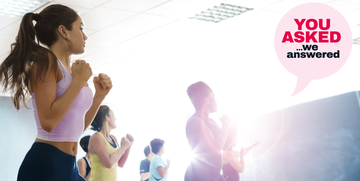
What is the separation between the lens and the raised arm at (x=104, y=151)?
2.07 meters

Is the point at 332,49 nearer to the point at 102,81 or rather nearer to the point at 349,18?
the point at 349,18

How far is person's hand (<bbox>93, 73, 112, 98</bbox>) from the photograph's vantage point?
4.00 feet

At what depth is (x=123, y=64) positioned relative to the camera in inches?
225

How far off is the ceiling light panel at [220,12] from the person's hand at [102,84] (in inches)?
115

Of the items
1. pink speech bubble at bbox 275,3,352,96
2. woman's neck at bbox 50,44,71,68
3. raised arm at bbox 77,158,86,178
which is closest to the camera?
woman's neck at bbox 50,44,71,68

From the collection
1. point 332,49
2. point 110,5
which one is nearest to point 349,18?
point 332,49

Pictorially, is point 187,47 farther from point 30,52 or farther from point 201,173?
point 30,52

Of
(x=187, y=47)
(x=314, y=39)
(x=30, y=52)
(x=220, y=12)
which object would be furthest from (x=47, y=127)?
(x=314, y=39)

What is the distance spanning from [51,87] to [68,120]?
0.12 meters

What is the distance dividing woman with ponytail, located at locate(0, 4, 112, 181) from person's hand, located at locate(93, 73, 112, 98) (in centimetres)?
13

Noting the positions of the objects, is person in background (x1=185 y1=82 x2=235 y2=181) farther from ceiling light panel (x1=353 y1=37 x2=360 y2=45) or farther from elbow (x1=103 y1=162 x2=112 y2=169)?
ceiling light panel (x1=353 y1=37 x2=360 y2=45)

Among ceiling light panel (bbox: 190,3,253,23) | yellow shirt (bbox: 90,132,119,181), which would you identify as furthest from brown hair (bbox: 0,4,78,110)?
ceiling light panel (bbox: 190,3,253,23)

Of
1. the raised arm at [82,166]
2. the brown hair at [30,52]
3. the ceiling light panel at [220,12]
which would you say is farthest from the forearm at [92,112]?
the ceiling light panel at [220,12]

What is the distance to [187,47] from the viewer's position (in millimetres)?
5227
